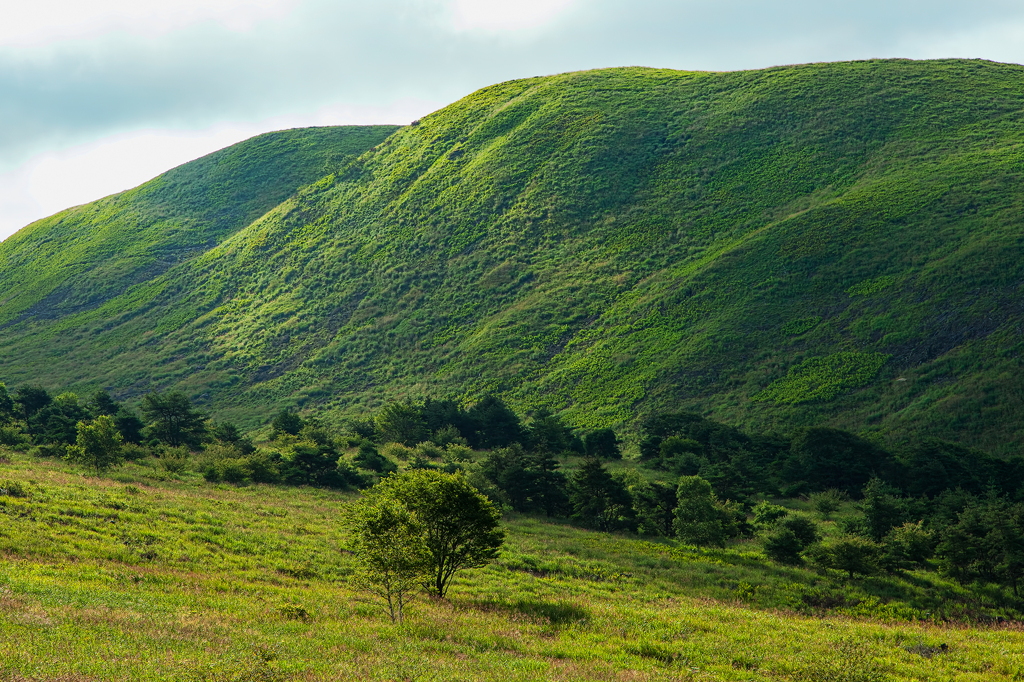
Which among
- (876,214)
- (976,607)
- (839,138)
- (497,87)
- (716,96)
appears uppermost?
(497,87)

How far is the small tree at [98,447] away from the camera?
123 feet

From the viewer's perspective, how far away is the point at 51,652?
11.1 m

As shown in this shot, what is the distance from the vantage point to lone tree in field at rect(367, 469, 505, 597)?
70.8 feet

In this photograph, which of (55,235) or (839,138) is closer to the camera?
(839,138)

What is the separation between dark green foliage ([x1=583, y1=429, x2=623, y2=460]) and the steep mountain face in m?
7.86

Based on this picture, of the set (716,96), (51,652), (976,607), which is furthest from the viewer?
(716,96)

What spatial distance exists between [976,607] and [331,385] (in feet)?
235

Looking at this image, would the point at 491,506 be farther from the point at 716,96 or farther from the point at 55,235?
the point at 55,235

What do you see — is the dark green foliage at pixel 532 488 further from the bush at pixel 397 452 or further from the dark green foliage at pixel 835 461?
the dark green foliage at pixel 835 461

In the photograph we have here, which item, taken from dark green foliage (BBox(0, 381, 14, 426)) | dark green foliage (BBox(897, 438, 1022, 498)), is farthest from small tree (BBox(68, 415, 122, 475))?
dark green foliage (BBox(897, 438, 1022, 498))

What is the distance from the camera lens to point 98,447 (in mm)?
37875

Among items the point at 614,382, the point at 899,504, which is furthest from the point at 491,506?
the point at 614,382

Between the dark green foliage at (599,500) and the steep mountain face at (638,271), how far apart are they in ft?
84.4

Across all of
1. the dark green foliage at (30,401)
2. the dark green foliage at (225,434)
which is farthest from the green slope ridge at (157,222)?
the dark green foliage at (225,434)
